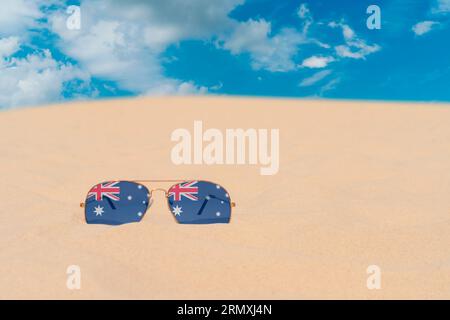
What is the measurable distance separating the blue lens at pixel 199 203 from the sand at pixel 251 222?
102 mm

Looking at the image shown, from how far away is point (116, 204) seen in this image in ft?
12.4

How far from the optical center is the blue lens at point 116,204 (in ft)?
12.2

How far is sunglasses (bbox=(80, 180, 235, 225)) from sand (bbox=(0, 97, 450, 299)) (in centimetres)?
11

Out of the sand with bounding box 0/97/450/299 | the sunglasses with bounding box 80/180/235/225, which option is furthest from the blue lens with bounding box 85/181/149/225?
the sand with bounding box 0/97/450/299

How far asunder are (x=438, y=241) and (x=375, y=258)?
22.0 inches

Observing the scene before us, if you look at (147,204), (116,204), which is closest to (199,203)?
(147,204)

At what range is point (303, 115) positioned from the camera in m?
8.45

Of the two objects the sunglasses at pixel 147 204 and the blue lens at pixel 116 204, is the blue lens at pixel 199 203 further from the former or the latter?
the blue lens at pixel 116 204

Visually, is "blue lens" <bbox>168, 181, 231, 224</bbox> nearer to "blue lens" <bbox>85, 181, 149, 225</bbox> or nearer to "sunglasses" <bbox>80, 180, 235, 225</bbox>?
"sunglasses" <bbox>80, 180, 235, 225</bbox>

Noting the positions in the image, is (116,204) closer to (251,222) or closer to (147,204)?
(147,204)

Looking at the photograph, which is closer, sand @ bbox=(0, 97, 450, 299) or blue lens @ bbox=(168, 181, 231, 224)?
sand @ bbox=(0, 97, 450, 299)

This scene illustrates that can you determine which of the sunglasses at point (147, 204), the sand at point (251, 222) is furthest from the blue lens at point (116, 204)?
the sand at point (251, 222)

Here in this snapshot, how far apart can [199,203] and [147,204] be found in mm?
421

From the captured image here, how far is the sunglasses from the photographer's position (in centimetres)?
370
